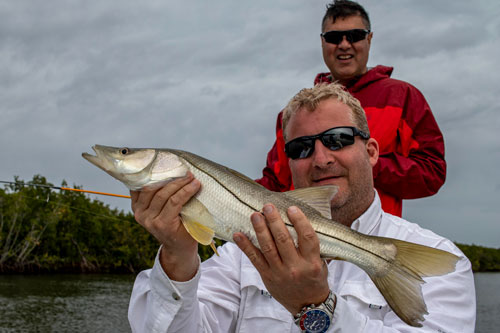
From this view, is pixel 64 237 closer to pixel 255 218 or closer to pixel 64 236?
pixel 64 236

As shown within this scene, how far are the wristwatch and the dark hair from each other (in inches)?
136

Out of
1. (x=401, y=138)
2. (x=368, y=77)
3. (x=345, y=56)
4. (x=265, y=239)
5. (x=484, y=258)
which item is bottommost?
(x=484, y=258)

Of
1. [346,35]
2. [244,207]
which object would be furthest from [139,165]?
[346,35]

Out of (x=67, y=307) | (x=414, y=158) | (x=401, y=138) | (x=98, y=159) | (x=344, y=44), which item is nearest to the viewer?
(x=98, y=159)

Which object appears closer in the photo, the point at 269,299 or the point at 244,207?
the point at 244,207

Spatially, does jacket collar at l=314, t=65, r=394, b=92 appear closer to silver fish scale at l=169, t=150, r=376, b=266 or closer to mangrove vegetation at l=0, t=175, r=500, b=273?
silver fish scale at l=169, t=150, r=376, b=266

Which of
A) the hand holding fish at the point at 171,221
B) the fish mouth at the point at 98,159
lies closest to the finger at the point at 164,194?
the hand holding fish at the point at 171,221

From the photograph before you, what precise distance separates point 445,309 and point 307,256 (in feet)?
3.80

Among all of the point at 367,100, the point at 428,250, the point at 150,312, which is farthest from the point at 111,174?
the point at 367,100

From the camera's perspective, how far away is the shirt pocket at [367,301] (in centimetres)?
343

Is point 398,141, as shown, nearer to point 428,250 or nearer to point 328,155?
point 328,155

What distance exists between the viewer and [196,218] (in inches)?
113

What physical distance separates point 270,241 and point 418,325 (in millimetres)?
953

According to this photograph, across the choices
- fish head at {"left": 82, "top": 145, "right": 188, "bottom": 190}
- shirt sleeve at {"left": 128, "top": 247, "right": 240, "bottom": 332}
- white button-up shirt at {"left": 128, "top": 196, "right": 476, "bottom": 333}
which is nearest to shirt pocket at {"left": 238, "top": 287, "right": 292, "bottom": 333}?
white button-up shirt at {"left": 128, "top": 196, "right": 476, "bottom": 333}
